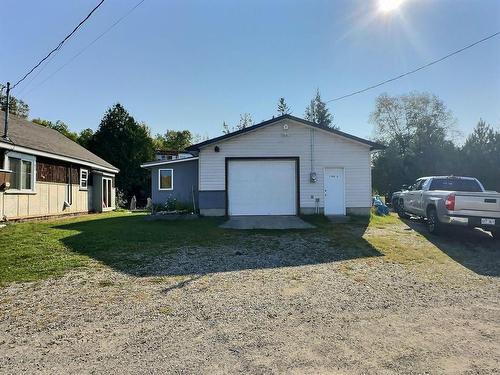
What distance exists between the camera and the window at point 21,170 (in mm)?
13383

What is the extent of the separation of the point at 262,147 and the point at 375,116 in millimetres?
37486

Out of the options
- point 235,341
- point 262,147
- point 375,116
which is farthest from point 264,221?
point 375,116

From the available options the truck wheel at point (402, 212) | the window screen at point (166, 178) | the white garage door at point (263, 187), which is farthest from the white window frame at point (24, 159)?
the truck wheel at point (402, 212)

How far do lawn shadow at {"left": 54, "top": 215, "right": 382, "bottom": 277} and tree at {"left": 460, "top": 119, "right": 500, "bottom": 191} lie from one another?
25.9 m

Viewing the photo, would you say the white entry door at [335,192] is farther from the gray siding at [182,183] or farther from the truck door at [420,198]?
the gray siding at [182,183]

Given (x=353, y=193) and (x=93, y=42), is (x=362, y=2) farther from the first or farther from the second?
(x=93, y=42)

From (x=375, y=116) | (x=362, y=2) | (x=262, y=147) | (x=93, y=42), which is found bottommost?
(x=262, y=147)

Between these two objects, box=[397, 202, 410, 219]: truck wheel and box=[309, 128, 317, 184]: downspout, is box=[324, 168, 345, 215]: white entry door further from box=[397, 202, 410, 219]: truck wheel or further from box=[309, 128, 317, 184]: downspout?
box=[397, 202, 410, 219]: truck wheel

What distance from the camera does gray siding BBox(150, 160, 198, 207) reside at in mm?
17953

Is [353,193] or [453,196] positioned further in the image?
[353,193]

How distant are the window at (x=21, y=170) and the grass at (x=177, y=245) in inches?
71.9

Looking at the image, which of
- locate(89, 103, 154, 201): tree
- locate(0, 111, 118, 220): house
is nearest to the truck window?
locate(0, 111, 118, 220): house

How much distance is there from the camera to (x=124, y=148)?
37.0 metres

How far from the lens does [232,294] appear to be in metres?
5.70
